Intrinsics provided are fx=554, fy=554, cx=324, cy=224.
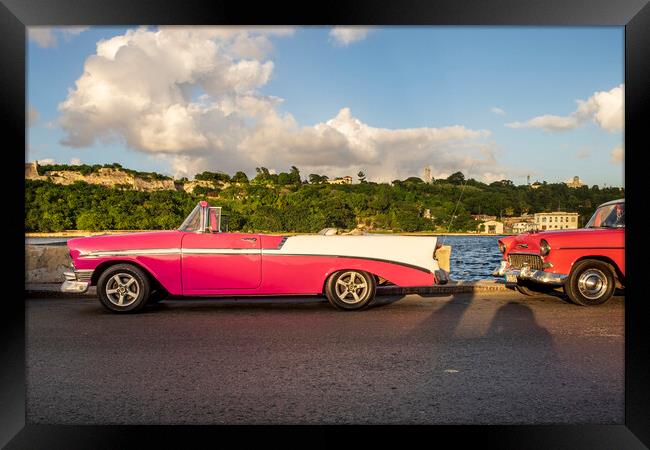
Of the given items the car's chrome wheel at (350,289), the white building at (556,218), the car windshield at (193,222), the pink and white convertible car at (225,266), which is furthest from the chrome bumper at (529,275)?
the white building at (556,218)

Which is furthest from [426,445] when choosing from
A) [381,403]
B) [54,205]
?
[54,205]

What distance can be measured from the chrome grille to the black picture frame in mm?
5640

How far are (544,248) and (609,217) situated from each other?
4.42ft

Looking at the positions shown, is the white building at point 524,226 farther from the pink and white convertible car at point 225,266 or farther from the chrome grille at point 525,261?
the pink and white convertible car at point 225,266

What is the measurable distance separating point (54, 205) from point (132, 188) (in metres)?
9.66

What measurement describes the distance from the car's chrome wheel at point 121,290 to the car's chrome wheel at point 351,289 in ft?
9.12

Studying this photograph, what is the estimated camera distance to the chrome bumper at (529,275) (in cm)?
828

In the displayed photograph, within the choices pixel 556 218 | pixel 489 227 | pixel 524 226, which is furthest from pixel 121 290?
pixel 489 227

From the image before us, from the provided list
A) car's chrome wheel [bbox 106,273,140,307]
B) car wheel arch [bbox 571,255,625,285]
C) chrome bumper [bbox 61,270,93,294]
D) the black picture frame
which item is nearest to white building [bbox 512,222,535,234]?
car wheel arch [bbox 571,255,625,285]

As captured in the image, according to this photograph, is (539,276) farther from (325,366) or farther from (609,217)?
(325,366)

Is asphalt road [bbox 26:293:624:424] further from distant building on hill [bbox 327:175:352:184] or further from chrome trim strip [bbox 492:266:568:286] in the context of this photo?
distant building on hill [bbox 327:175:352:184]

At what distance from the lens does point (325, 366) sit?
4664mm

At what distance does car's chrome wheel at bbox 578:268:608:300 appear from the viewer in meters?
8.35

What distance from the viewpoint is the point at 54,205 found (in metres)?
63.4
